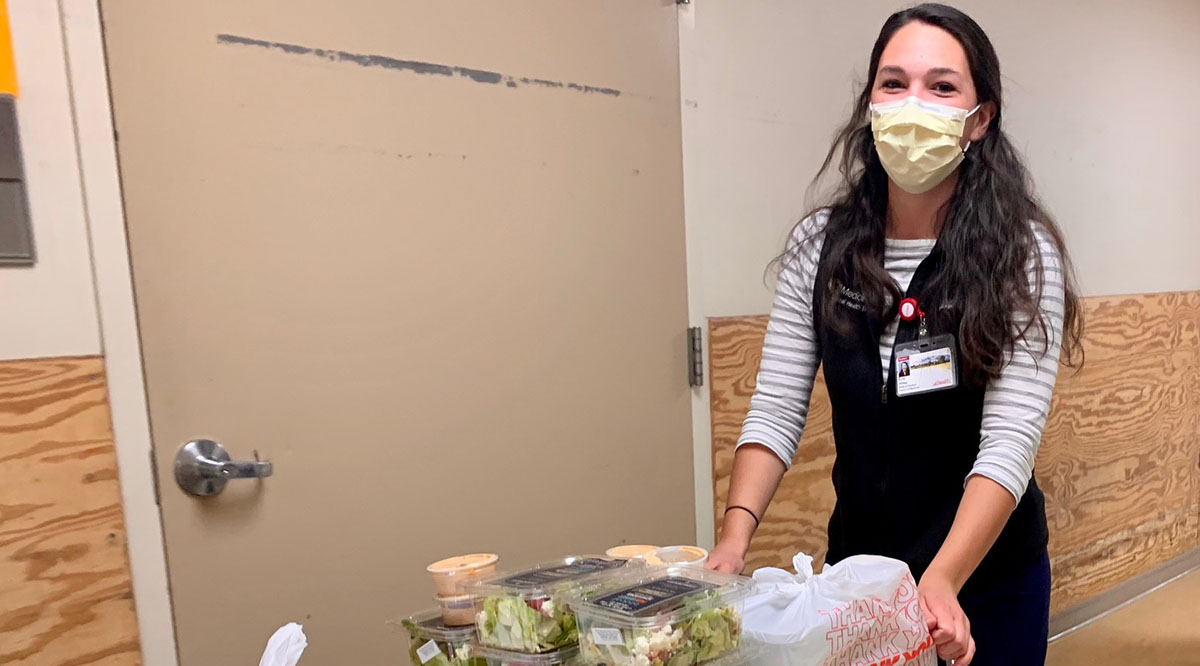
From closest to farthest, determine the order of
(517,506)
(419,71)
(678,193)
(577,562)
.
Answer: (577,562) < (419,71) < (517,506) < (678,193)

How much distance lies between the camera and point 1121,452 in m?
3.01

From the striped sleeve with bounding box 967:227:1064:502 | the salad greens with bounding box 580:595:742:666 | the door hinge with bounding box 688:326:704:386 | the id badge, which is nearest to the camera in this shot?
the salad greens with bounding box 580:595:742:666

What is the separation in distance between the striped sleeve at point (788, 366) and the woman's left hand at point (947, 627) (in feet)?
1.23

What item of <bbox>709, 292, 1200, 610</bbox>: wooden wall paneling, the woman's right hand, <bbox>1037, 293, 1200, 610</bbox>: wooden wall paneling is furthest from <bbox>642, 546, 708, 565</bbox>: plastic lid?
<bbox>1037, 293, 1200, 610</bbox>: wooden wall paneling

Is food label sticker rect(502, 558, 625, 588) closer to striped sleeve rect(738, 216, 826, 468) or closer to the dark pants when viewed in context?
striped sleeve rect(738, 216, 826, 468)

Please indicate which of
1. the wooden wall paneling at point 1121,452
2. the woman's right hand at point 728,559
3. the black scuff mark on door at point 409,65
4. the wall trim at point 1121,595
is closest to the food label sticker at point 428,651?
the woman's right hand at point 728,559

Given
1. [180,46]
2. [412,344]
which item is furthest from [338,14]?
[412,344]

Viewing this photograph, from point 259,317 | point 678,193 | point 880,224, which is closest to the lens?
point 880,224

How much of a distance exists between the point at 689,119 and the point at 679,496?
97 centimetres

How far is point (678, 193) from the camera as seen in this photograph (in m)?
1.91

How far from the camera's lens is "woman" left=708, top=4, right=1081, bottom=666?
42.3 inches

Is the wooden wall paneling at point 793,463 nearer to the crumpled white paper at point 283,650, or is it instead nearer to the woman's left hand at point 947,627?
the woman's left hand at point 947,627

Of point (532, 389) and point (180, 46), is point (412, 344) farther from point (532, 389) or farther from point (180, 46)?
point (180, 46)

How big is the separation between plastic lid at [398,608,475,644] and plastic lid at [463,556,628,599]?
1.6 inches
